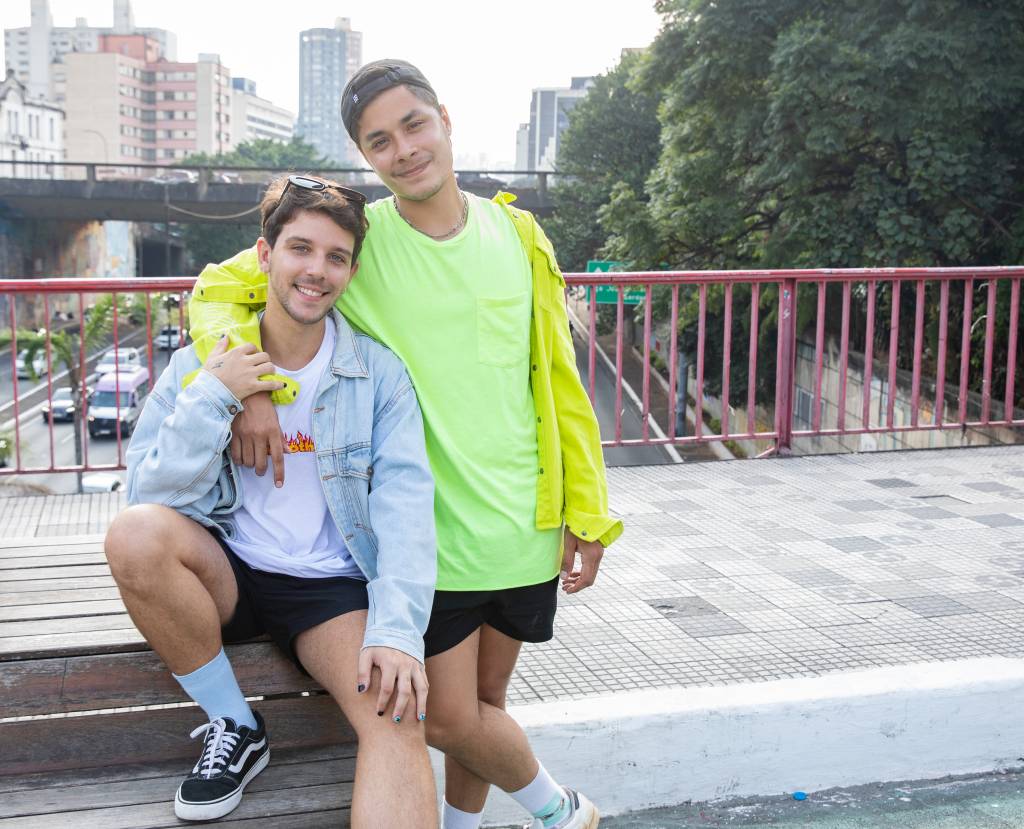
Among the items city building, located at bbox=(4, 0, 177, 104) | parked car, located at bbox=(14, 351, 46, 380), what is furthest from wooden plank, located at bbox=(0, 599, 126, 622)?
city building, located at bbox=(4, 0, 177, 104)

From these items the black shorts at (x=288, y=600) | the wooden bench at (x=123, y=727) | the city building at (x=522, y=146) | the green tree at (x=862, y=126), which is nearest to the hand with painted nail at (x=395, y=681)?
the black shorts at (x=288, y=600)

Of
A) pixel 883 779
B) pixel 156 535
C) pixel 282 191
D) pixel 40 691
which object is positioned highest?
pixel 282 191

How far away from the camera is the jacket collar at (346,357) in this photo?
2.28m

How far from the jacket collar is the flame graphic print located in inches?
5.9

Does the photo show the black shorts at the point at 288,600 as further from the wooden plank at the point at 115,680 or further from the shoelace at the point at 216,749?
the shoelace at the point at 216,749

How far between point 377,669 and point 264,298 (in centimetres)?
88

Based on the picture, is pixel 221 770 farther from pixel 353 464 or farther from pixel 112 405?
pixel 112 405

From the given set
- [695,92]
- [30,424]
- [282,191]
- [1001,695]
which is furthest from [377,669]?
[30,424]

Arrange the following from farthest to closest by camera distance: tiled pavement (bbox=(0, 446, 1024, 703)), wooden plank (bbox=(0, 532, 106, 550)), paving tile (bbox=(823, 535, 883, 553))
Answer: paving tile (bbox=(823, 535, 883, 553))
tiled pavement (bbox=(0, 446, 1024, 703))
wooden plank (bbox=(0, 532, 106, 550))

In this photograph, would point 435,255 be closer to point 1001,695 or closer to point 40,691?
point 40,691

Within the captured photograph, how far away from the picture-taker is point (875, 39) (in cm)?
1620

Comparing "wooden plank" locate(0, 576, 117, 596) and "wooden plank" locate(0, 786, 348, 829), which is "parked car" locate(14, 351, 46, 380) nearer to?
"wooden plank" locate(0, 576, 117, 596)

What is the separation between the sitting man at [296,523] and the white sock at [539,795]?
44 centimetres

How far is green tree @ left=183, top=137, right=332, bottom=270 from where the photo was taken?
74125 millimetres
